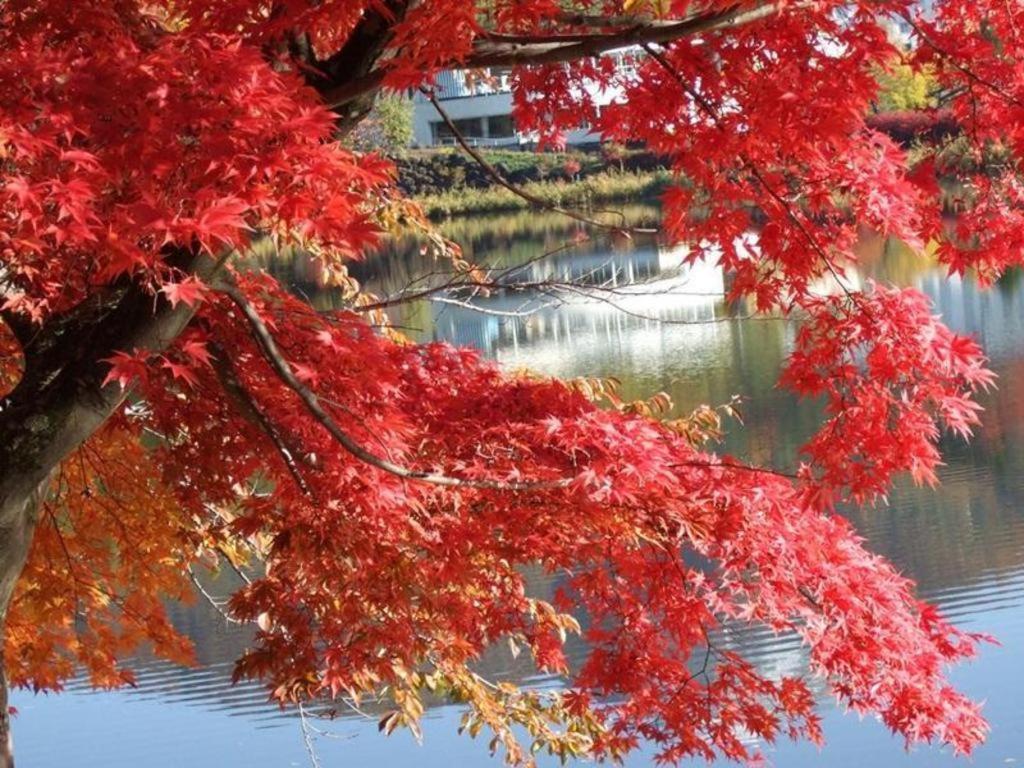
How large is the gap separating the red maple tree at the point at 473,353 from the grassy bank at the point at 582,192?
82.3 feet

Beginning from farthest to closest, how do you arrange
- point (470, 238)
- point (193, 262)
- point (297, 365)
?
point (470, 238) → point (297, 365) → point (193, 262)

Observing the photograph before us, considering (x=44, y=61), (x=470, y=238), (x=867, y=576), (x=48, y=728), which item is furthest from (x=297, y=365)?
(x=470, y=238)

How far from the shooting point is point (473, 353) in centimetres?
404

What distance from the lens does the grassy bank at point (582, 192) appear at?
1182 inches

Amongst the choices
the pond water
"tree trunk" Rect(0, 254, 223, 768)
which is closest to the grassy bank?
the pond water

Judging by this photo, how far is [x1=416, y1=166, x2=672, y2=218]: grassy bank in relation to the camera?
30016 mm

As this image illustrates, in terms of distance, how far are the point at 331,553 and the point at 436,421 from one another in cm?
48

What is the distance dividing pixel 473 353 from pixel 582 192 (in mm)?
26730

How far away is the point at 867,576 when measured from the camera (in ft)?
12.3

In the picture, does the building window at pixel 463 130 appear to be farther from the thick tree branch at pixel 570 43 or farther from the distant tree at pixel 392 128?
the thick tree branch at pixel 570 43

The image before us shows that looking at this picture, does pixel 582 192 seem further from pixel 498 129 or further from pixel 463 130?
pixel 498 129

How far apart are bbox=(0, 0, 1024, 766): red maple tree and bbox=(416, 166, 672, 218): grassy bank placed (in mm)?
25089

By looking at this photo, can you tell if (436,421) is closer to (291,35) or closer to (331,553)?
(331,553)

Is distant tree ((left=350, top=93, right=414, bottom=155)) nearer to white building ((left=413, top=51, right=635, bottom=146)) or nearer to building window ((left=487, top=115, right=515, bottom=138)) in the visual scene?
white building ((left=413, top=51, right=635, bottom=146))
